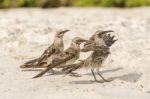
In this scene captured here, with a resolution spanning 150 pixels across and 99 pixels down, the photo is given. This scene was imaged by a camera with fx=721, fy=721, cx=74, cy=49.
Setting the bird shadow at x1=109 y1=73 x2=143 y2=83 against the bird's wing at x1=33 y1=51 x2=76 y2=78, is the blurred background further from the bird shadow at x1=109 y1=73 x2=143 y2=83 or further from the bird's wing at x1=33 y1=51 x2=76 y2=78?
the bird's wing at x1=33 y1=51 x2=76 y2=78

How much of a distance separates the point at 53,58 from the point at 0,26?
481 centimetres

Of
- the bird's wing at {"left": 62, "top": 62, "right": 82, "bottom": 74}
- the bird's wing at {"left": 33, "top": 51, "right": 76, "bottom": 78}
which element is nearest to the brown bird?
the bird's wing at {"left": 33, "top": 51, "right": 76, "bottom": 78}

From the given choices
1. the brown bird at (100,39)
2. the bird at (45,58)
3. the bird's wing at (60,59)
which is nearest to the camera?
the bird's wing at (60,59)

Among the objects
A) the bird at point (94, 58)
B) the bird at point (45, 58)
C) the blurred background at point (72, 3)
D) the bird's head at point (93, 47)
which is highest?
the bird's head at point (93, 47)

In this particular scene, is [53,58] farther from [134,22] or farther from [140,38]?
[134,22]

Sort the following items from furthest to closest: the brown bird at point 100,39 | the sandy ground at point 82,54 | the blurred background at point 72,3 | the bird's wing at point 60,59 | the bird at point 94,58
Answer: the blurred background at point 72,3
the brown bird at point 100,39
the bird's wing at point 60,59
the bird at point 94,58
the sandy ground at point 82,54

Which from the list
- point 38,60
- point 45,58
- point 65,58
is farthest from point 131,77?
point 38,60

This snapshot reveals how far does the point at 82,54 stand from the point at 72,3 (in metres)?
8.50

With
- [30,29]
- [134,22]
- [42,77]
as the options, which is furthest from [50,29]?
[42,77]

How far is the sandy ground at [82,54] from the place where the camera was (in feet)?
36.3

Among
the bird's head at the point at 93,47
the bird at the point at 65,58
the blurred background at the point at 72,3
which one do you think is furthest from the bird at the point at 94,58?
the blurred background at the point at 72,3

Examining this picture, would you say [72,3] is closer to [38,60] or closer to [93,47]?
[38,60]

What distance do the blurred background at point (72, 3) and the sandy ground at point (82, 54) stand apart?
2.56ft

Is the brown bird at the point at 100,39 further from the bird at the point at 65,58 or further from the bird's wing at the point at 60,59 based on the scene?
the bird's wing at the point at 60,59
